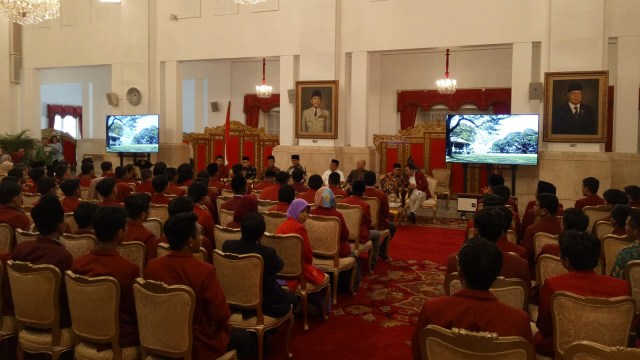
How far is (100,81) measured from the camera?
1905 centimetres

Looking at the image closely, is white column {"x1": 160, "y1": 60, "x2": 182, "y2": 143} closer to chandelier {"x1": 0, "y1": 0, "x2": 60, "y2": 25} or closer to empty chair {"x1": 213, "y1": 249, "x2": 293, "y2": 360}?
chandelier {"x1": 0, "y1": 0, "x2": 60, "y2": 25}

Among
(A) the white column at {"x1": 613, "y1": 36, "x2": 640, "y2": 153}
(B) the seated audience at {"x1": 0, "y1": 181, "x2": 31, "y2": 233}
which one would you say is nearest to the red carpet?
(B) the seated audience at {"x1": 0, "y1": 181, "x2": 31, "y2": 233}

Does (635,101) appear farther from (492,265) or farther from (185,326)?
(185,326)

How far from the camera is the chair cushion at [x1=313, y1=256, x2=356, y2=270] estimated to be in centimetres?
554

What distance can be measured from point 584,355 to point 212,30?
42.2ft

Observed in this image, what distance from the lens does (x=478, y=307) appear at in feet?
8.35

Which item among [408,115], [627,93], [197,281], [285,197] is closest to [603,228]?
[285,197]

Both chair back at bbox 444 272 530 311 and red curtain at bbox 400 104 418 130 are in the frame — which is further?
red curtain at bbox 400 104 418 130

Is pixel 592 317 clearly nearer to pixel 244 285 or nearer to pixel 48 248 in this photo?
pixel 244 285

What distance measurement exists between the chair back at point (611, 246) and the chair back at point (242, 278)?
2.83m

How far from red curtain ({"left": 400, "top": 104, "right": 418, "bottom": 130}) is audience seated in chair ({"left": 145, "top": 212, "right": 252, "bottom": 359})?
14.2 metres

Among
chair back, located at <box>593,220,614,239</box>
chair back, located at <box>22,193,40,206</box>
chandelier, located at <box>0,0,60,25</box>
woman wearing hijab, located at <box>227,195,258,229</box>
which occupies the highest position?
chandelier, located at <box>0,0,60,25</box>

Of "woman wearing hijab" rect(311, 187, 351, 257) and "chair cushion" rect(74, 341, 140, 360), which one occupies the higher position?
"woman wearing hijab" rect(311, 187, 351, 257)

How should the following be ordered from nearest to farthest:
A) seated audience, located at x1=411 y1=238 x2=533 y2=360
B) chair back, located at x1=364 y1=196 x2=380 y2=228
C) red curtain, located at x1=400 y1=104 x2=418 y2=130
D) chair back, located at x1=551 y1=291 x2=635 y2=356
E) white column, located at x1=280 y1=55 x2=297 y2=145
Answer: seated audience, located at x1=411 y1=238 x2=533 y2=360 → chair back, located at x1=551 y1=291 x2=635 y2=356 → chair back, located at x1=364 y1=196 x2=380 y2=228 → white column, located at x1=280 y1=55 x2=297 y2=145 → red curtain, located at x1=400 y1=104 x2=418 y2=130
